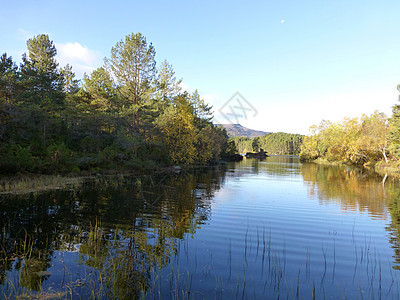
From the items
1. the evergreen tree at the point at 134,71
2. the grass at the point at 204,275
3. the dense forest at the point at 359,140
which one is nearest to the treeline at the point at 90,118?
the evergreen tree at the point at 134,71

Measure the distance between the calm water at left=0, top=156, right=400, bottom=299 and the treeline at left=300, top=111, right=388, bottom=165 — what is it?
1734 inches

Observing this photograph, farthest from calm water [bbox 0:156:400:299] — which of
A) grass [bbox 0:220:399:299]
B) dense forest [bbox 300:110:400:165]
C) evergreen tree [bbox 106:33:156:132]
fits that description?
dense forest [bbox 300:110:400:165]

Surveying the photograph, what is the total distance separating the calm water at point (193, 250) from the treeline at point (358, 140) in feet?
145

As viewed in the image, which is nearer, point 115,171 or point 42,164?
point 42,164

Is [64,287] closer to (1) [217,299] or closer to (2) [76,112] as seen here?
(1) [217,299]

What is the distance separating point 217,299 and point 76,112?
3496cm

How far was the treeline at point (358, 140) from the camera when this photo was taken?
5581cm

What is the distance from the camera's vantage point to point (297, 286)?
21.1ft

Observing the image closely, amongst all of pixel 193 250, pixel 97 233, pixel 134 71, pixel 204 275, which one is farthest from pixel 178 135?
pixel 204 275

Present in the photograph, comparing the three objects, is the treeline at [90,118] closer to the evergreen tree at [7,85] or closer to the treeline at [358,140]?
the evergreen tree at [7,85]

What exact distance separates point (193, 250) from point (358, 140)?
213ft

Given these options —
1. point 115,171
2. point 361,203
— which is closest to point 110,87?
point 115,171

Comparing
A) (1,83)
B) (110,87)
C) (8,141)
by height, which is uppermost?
(110,87)

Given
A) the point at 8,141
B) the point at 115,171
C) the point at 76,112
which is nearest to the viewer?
the point at 8,141
